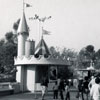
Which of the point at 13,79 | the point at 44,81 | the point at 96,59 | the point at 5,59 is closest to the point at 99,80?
the point at 44,81

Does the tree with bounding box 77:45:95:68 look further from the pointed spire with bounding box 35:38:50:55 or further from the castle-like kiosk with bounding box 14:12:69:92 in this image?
the castle-like kiosk with bounding box 14:12:69:92

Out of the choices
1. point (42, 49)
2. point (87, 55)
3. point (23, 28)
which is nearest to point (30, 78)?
point (23, 28)

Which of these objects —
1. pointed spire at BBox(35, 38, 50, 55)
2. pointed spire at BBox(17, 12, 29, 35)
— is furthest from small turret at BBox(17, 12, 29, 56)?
pointed spire at BBox(35, 38, 50, 55)

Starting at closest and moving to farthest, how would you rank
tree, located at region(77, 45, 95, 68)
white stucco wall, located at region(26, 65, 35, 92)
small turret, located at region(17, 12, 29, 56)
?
white stucco wall, located at region(26, 65, 35, 92) < small turret, located at region(17, 12, 29, 56) < tree, located at region(77, 45, 95, 68)

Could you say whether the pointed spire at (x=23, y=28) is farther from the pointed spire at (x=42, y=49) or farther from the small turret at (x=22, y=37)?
the pointed spire at (x=42, y=49)

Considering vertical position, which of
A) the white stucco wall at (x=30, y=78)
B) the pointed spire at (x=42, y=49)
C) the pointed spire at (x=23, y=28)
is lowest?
the white stucco wall at (x=30, y=78)

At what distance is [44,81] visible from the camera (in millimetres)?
22078

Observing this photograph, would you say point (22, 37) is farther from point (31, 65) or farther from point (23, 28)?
point (31, 65)

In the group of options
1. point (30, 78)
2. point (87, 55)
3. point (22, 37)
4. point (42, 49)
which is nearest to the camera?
point (30, 78)

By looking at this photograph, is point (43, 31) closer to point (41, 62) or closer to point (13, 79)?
point (41, 62)

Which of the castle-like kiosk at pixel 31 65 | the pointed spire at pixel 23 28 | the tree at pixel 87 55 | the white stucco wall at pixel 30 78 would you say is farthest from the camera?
the tree at pixel 87 55

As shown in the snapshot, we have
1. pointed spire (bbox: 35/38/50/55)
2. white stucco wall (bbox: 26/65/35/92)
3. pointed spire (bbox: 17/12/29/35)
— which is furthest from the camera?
pointed spire (bbox: 35/38/50/55)

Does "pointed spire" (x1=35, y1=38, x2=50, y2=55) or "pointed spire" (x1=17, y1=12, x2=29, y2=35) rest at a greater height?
"pointed spire" (x1=17, y1=12, x2=29, y2=35)

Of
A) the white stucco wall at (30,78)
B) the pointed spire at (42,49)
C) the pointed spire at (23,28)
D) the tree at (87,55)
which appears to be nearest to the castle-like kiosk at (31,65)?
the white stucco wall at (30,78)
